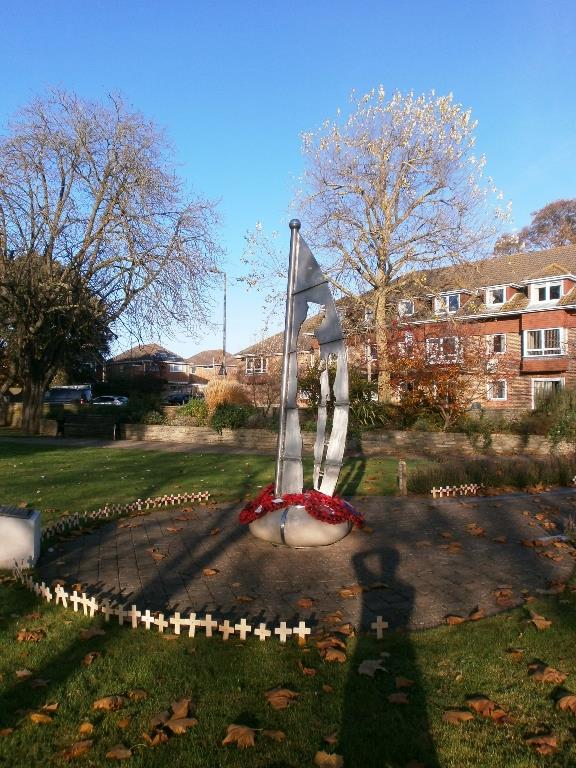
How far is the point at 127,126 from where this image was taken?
81.8 feet

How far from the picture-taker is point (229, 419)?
2303cm

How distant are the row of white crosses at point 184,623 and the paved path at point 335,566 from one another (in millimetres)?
375

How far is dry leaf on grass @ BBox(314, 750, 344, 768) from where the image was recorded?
2.98m

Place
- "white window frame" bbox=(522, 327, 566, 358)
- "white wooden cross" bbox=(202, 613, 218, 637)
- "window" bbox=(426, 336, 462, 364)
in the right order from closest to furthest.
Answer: "white wooden cross" bbox=(202, 613, 218, 637)
"window" bbox=(426, 336, 462, 364)
"white window frame" bbox=(522, 327, 566, 358)

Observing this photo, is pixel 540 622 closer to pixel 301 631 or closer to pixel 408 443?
pixel 301 631

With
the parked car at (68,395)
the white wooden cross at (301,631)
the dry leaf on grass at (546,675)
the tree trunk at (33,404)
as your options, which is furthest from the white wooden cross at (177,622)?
the parked car at (68,395)

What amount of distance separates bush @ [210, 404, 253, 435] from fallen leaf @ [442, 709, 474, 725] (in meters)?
19.6

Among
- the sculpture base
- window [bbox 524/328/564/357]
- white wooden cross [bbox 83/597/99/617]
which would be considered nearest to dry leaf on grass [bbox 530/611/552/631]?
the sculpture base

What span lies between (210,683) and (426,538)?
4186 mm

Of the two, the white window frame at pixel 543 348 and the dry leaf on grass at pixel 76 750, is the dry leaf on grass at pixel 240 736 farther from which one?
the white window frame at pixel 543 348

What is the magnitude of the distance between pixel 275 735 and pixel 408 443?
1703 cm

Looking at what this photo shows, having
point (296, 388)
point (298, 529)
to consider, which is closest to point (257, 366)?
point (296, 388)

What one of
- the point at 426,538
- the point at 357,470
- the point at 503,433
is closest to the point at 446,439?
the point at 503,433

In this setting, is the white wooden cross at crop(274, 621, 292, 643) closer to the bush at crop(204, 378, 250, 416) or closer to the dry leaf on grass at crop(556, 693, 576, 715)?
the dry leaf on grass at crop(556, 693, 576, 715)
